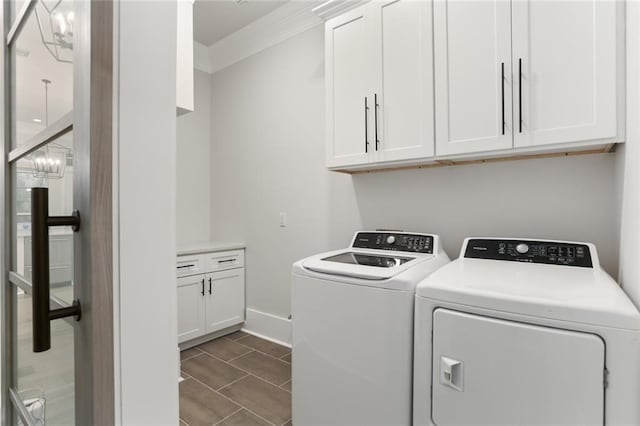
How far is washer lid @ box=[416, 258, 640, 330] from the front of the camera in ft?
3.30

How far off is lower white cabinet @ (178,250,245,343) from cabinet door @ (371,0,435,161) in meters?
1.85

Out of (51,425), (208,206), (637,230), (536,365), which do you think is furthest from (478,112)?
(208,206)

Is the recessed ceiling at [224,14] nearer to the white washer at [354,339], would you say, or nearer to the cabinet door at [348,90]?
the cabinet door at [348,90]

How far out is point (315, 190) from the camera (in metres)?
2.79

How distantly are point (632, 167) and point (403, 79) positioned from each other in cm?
114

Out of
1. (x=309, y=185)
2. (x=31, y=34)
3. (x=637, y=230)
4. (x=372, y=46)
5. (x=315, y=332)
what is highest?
(x=372, y=46)

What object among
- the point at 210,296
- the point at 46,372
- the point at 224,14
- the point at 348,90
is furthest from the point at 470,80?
the point at 210,296

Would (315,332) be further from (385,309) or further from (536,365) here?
(536,365)

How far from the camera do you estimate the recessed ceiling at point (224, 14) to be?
278 cm

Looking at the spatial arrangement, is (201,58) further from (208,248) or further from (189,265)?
(189,265)

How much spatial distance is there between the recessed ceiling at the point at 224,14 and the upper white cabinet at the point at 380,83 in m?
0.96

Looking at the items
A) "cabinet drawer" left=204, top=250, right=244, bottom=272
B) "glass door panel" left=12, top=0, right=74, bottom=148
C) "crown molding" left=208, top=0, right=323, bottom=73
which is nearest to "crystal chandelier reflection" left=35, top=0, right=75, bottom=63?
"glass door panel" left=12, top=0, right=74, bottom=148

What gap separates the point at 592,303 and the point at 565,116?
87cm

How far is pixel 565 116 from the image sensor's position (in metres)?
1.48
